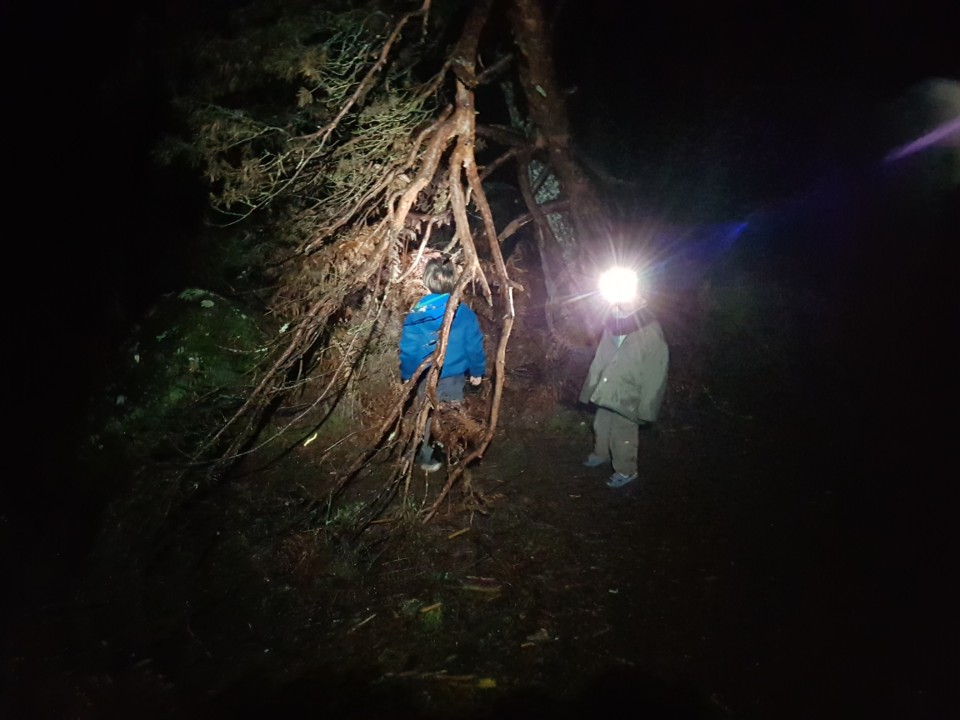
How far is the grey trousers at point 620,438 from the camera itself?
537 cm

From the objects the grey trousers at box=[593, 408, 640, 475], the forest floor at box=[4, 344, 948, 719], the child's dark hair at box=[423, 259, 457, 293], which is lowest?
the forest floor at box=[4, 344, 948, 719]

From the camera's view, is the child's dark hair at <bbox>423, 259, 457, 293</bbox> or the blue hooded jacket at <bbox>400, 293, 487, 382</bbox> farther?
the blue hooded jacket at <bbox>400, 293, 487, 382</bbox>

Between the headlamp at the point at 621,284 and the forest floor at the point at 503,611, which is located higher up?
the headlamp at the point at 621,284

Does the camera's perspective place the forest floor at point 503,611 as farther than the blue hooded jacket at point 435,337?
No

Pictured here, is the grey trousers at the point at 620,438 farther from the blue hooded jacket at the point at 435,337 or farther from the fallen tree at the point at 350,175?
the blue hooded jacket at the point at 435,337

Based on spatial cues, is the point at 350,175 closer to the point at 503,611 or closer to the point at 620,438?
the point at 620,438

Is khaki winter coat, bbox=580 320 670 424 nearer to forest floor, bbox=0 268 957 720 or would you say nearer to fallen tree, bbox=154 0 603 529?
forest floor, bbox=0 268 957 720

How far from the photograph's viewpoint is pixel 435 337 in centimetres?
516

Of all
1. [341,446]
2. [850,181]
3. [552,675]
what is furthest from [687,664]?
[850,181]

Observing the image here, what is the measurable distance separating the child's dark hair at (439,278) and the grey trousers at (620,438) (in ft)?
6.07

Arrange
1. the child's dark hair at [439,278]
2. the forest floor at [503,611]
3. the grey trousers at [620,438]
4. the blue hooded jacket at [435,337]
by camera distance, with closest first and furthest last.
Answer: the forest floor at [503,611] < the child's dark hair at [439,278] < the blue hooded jacket at [435,337] < the grey trousers at [620,438]

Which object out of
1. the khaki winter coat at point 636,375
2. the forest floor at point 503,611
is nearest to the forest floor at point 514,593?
the forest floor at point 503,611

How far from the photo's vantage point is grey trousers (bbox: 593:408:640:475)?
17.6 feet

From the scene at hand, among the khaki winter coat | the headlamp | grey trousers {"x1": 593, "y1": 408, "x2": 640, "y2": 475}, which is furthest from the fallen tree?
grey trousers {"x1": 593, "y1": 408, "x2": 640, "y2": 475}
